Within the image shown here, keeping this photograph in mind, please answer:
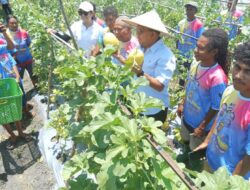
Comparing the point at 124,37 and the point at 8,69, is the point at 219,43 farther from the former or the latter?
the point at 8,69

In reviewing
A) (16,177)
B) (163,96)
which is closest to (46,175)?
(16,177)

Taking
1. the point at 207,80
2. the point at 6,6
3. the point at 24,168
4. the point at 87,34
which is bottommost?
the point at 24,168

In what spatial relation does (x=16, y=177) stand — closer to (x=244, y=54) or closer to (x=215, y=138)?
(x=215, y=138)

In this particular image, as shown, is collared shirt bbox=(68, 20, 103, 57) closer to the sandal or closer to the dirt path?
the dirt path

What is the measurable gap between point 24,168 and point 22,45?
7.11ft

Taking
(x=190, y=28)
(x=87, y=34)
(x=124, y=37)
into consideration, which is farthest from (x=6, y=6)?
(x=124, y=37)

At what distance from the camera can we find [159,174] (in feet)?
4.89

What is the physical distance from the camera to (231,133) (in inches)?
78.6

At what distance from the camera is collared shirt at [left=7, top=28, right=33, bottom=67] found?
516cm

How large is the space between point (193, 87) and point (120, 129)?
1433mm

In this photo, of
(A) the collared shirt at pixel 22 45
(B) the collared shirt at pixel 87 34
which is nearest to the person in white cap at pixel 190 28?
(B) the collared shirt at pixel 87 34

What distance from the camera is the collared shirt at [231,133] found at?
1.91 meters

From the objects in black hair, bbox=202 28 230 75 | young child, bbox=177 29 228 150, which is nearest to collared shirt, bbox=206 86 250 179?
young child, bbox=177 29 228 150

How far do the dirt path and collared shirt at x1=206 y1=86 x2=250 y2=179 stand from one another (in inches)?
85.9
